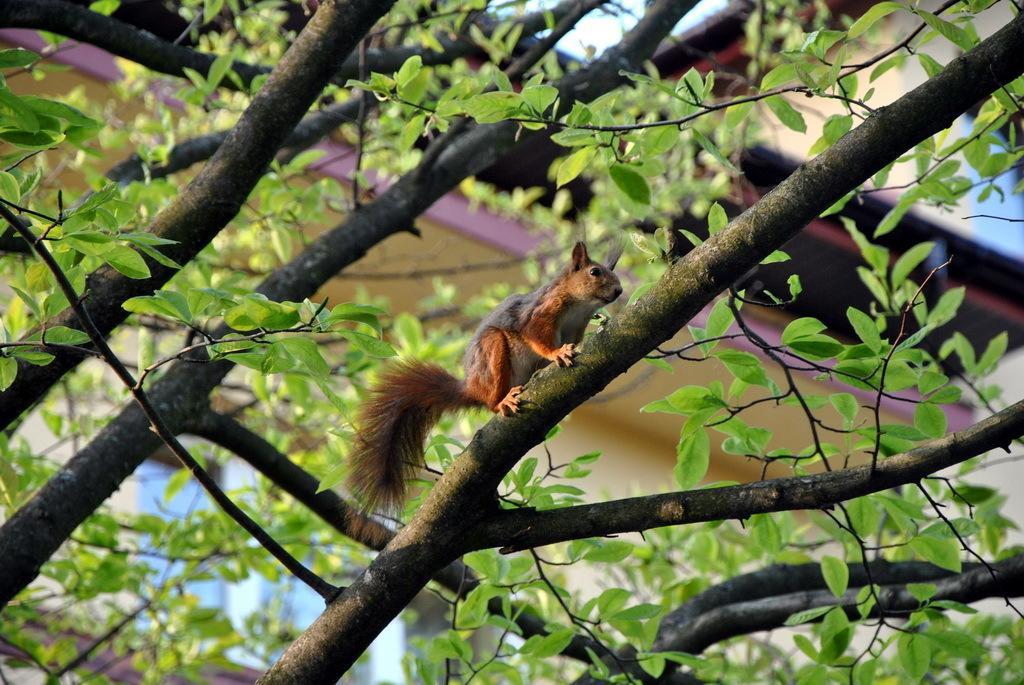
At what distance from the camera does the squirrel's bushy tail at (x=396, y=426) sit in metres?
3.07

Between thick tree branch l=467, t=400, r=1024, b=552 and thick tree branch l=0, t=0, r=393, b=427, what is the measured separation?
1.07 m

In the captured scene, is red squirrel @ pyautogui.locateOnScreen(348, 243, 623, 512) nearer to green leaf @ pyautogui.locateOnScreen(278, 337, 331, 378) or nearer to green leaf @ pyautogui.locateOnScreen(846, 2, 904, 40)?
green leaf @ pyautogui.locateOnScreen(278, 337, 331, 378)

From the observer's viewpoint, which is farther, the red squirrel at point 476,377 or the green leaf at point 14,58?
the red squirrel at point 476,377

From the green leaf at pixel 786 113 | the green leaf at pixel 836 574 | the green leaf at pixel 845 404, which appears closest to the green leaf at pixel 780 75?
the green leaf at pixel 786 113

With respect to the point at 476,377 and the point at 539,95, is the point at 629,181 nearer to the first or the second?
the point at 539,95

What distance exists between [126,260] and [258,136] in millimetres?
735

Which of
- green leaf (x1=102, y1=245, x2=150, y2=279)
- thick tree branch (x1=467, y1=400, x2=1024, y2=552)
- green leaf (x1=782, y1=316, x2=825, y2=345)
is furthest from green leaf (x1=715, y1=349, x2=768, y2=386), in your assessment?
green leaf (x1=102, y1=245, x2=150, y2=279)

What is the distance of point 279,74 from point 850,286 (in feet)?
17.4

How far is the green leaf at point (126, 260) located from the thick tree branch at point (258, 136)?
1.65ft

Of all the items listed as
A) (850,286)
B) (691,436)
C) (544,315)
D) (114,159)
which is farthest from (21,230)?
(850,286)

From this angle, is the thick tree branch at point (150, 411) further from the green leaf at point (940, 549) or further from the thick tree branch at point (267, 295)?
the green leaf at point (940, 549)

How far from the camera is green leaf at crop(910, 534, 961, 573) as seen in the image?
2770 millimetres

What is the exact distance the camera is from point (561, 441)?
334 inches

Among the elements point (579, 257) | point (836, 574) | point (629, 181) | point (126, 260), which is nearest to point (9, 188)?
point (126, 260)
